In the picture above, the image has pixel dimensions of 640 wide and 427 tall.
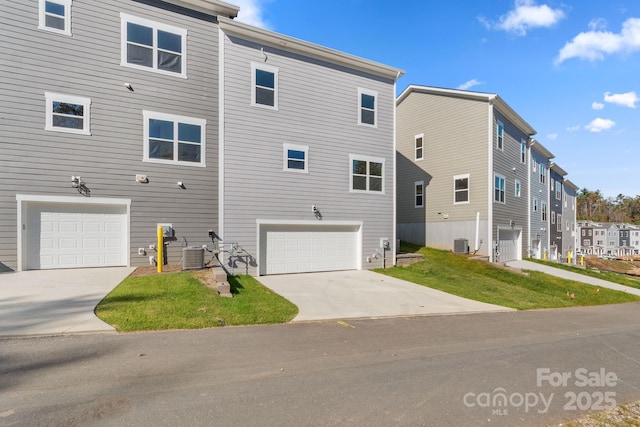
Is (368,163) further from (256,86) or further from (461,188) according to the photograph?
(461,188)

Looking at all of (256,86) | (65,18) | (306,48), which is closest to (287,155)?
(256,86)

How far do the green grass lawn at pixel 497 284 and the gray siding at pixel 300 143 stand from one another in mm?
2090

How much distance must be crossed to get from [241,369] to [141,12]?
1200 centimetres

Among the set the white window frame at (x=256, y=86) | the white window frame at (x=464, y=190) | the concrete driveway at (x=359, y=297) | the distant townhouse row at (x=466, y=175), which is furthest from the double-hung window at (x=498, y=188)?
the white window frame at (x=256, y=86)

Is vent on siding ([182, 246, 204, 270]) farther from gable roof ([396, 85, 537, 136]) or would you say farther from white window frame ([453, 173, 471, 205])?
gable roof ([396, 85, 537, 136])

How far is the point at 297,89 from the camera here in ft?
43.6

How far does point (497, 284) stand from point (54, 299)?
14.7 m

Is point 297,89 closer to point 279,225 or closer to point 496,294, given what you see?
point 279,225

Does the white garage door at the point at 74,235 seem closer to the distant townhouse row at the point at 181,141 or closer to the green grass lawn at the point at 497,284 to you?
the distant townhouse row at the point at 181,141

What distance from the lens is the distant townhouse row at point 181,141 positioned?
984 cm

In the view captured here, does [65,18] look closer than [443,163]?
Yes

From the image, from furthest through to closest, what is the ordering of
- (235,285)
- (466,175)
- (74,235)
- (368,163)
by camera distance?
(466,175)
(368,163)
(74,235)
(235,285)

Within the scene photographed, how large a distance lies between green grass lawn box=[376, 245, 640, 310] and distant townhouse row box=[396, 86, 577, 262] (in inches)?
88.3

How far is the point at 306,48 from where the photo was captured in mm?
13219
